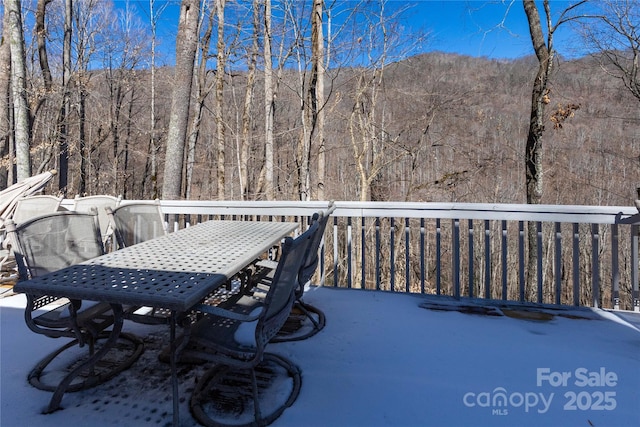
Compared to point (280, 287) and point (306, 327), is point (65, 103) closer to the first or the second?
point (306, 327)

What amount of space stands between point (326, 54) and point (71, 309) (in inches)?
302

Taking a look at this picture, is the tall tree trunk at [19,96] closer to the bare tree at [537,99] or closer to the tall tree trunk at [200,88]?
the tall tree trunk at [200,88]

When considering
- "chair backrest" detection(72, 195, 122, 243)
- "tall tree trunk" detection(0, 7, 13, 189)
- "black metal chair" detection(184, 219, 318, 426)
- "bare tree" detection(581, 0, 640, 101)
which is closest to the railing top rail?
"chair backrest" detection(72, 195, 122, 243)

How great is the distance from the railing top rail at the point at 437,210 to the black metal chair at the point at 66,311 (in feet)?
5.48

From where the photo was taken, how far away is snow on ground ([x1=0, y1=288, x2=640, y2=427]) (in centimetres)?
166

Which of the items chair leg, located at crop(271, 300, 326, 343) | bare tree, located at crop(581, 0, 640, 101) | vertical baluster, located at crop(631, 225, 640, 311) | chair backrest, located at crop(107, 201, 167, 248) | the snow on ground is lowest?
the snow on ground

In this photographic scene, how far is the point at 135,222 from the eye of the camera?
2.74 m

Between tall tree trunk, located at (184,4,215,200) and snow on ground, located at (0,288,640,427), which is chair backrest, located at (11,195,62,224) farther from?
tall tree trunk, located at (184,4,215,200)

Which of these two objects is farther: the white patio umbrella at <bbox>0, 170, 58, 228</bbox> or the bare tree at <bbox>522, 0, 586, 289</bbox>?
the bare tree at <bbox>522, 0, 586, 289</bbox>

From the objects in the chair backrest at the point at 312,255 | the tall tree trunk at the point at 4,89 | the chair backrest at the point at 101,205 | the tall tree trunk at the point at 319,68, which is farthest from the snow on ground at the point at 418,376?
the tall tree trunk at the point at 319,68

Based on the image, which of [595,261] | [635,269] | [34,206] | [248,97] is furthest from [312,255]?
[248,97]

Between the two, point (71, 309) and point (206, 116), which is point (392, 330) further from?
point (206, 116)

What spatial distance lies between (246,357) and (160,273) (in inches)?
20.6

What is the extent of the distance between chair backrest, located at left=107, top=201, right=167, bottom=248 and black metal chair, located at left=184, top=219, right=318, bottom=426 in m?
1.14
